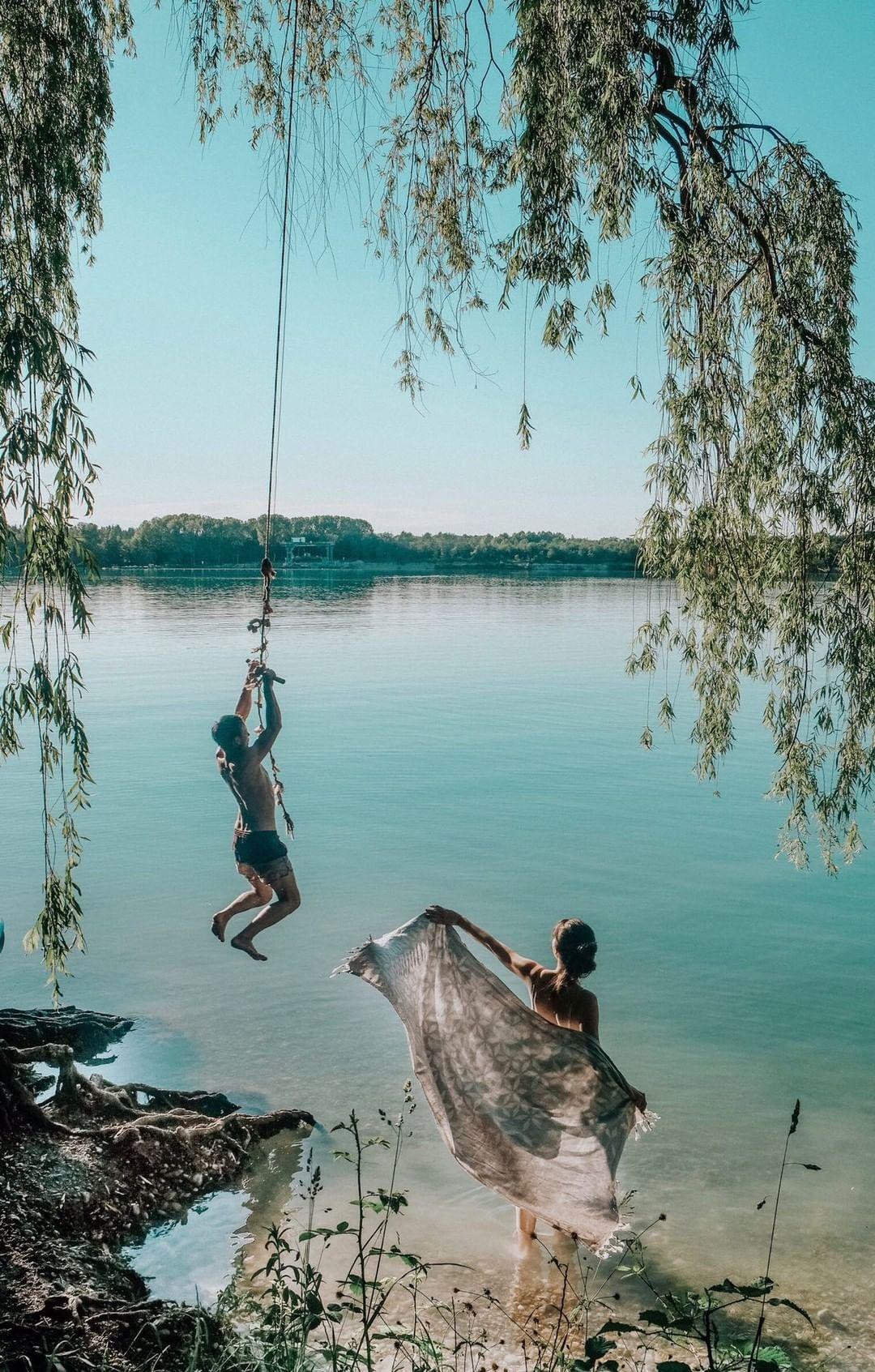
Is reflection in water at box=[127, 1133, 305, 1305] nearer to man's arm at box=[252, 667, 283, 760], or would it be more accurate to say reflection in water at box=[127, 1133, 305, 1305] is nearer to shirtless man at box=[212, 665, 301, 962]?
shirtless man at box=[212, 665, 301, 962]

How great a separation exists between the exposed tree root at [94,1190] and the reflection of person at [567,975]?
1.83 m

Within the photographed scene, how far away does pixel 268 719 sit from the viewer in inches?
219

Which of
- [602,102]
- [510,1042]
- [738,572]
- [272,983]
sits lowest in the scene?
[272,983]

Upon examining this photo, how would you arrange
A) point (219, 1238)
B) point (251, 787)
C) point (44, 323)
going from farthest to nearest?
point (251, 787) < point (219, 1238) < point (44, 323)

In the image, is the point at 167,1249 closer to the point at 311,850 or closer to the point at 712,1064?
the point at 712,1064

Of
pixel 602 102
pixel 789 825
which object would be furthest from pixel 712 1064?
pixel 602 102

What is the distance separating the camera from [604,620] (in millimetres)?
49562

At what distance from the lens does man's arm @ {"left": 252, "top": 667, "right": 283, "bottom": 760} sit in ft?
17.6

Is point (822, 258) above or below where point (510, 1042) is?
above

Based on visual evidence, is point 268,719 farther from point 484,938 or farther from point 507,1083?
point 507,1083

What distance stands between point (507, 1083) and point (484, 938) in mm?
666

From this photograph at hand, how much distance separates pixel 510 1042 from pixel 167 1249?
2.43 m

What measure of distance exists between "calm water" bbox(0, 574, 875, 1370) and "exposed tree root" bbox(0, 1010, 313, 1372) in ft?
0.97

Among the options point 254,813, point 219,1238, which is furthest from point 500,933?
point 254,813
